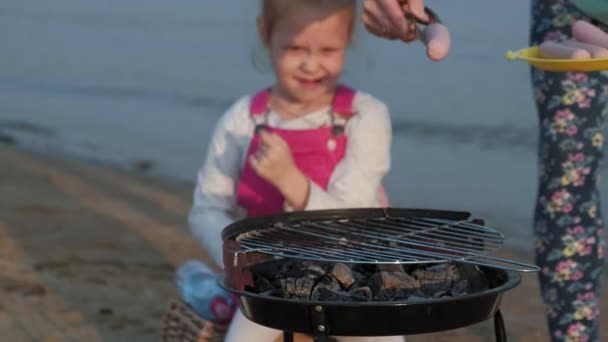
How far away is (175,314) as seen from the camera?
10.4 feet

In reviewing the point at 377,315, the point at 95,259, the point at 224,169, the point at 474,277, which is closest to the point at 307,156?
the point at 224,169

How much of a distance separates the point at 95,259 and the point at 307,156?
2.26 meters

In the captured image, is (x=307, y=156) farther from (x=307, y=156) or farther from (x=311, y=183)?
(x=311, y=183)

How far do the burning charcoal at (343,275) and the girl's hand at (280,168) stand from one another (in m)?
0.52

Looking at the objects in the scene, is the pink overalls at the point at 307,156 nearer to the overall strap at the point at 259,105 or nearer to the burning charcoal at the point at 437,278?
the overall strap at the point at 259,105

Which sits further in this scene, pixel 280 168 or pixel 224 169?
pixel 224 169

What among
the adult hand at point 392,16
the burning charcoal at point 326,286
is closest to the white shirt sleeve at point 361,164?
the adult hand at point 392,16

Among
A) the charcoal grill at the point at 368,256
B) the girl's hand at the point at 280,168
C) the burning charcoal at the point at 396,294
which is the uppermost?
the girl's hand at the point at 280,168

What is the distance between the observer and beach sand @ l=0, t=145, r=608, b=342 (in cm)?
394

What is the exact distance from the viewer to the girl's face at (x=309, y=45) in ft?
9.90

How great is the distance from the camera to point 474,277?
89.4 inches

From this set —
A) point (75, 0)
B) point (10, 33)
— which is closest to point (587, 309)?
point (10, 33)

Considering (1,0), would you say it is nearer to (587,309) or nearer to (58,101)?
(58,101)

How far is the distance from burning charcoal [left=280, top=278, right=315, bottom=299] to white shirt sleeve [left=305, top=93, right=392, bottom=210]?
74 cm
